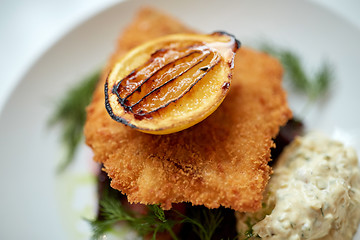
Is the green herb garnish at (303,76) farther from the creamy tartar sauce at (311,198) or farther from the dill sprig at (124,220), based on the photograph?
the dill sprig at (124,220)

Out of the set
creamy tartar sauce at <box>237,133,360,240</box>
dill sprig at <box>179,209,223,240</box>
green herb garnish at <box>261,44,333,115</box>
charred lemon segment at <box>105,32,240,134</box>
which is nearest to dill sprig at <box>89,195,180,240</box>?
dill sprig at <box>179,209,223,240</box>

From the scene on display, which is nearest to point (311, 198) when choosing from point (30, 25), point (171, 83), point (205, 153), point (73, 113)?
point (205, 153)

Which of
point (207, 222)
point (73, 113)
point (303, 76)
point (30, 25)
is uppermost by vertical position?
point (30, 25)

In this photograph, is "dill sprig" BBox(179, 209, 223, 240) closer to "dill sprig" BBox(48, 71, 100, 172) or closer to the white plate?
the white plate

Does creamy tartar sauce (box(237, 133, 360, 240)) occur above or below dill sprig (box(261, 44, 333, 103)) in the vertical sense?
below

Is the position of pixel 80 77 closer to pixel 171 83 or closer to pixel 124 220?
pixel 124 220

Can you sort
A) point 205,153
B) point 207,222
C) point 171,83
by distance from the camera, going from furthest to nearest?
1. point 207,222
2. point 205,153
3. point 171,83

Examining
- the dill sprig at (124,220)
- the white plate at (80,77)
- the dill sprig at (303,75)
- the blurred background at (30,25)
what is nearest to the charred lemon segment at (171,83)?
the dill sprig at (124,220)
